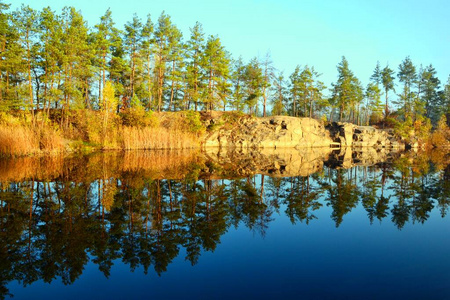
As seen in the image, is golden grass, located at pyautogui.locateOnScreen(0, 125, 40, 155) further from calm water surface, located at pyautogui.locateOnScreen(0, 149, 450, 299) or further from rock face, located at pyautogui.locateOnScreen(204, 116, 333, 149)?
rock face, located at pyautogui.locateOnScreen(204, 116, 333, 149)

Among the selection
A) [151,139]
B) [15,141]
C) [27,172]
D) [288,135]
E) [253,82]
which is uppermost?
[253,82]

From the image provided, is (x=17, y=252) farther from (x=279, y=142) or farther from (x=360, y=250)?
(x=279, y=142)

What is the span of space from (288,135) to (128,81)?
2610 cm

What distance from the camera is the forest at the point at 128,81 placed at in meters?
25.0

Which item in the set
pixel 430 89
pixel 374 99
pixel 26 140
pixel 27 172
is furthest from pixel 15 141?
pixel 430 89

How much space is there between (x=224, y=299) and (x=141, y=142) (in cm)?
2517

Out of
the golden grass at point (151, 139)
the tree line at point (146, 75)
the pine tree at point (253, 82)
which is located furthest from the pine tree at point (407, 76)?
the golden grass at point (151, 139)

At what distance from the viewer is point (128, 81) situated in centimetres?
4309

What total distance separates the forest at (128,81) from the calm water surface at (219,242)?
1609 cm

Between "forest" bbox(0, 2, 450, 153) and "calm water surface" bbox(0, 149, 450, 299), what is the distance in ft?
52.8

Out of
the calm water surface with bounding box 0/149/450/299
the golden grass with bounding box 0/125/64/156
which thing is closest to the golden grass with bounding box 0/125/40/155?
the golden grass with bounding box 0/125/64/156

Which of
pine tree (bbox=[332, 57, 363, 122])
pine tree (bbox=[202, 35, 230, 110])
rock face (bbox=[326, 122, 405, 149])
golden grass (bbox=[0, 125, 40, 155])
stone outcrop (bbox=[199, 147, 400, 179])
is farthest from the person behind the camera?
pine tree (bbox=[332, 57, 363, 122])

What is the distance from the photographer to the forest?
82.2 ft

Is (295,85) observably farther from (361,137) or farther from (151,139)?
(151,139)
